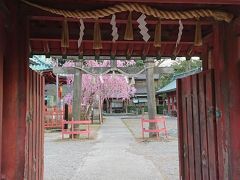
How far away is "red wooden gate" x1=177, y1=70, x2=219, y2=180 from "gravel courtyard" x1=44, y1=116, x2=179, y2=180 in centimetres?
208

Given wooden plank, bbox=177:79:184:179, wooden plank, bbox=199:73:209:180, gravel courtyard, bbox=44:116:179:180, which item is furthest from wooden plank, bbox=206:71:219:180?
Result: gravel courtyard, bbox=44:116:179:180

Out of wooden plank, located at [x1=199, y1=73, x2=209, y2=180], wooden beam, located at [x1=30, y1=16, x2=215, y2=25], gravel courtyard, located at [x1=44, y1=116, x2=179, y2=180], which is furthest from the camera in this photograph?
gravel courtyard, located at [x1=44, y1=116, x2=179, y2=180]

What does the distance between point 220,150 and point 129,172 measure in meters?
3.93

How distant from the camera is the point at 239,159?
3.25 m

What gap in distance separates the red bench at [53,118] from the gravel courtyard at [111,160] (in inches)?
192

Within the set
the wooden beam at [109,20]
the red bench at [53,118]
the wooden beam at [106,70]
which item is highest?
the wooden beam at [106,70]

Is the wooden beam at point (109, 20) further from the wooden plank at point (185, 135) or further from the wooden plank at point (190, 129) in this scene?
the wooden plank at point (185, 135)

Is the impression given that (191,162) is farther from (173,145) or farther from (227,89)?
(173,145)

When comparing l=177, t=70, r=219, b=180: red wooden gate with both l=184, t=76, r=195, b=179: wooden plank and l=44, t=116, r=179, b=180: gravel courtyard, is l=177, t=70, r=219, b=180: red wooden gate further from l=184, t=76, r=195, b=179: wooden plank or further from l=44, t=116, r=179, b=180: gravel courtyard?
l=44, t=116, r=179, b=180: gravel courtyard

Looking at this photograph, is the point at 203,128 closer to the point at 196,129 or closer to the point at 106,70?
the point at 196,129

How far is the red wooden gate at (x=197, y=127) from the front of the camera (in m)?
3.68

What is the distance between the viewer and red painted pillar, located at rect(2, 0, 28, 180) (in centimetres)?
310

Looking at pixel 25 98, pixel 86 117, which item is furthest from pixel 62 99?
pixel 25 98

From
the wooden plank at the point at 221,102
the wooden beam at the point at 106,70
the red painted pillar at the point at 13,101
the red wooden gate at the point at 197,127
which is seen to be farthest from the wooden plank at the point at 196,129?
the wooden beam at the point at 106,70
